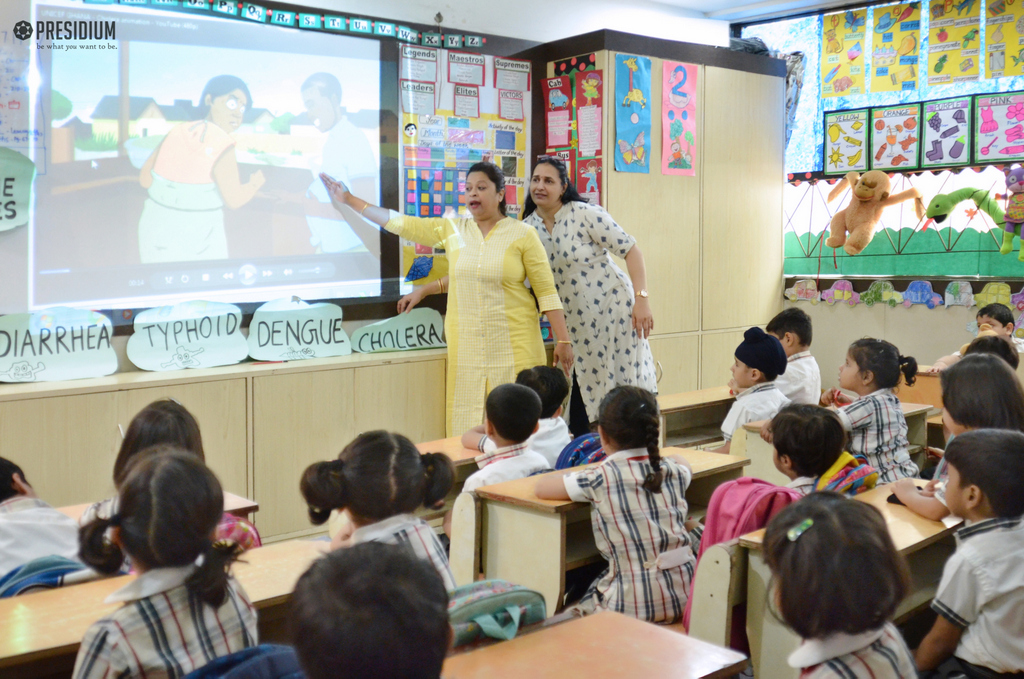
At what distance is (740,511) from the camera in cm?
212

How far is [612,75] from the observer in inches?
183

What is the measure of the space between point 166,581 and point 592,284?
3056 millimetres

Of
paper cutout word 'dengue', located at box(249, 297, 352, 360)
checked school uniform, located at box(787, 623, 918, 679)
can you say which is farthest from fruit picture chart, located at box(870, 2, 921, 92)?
checked school uniform, located at box(787, 623, 918, 679)

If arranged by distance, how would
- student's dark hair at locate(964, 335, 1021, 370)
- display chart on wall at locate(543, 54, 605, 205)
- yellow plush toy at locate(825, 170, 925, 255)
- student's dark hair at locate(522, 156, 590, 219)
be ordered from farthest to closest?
yellow plush toy at locate(825, 170, 925, 255), display chart on wall at locate(543, 54, 605, 205), student's dark hair at locate(522, 156, 590, 219), student's dark hair at locate(964, 335, 1021, 370)

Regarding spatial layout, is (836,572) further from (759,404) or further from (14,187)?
(14,187)

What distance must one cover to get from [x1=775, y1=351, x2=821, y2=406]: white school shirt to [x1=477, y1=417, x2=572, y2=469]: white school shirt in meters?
1.13

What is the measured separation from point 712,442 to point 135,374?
2551 millimetres

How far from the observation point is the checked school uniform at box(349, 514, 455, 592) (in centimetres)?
174

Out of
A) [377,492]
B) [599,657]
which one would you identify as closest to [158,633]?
[377,492]

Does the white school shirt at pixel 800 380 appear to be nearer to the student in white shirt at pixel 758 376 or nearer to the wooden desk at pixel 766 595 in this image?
the student in white shirt at pixel 758 376

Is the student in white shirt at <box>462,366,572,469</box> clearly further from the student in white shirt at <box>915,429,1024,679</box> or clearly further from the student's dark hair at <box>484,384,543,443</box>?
the student in white shirt at <box>915,429,1024,679</box>

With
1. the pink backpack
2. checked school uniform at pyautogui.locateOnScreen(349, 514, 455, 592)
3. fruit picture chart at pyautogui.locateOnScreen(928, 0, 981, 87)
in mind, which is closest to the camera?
checked school uniform at pyautogui.locateOnScreen(349, 514, 455, 592)

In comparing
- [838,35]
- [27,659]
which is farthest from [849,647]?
[838,35]

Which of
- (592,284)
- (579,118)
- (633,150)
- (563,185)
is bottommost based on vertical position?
(592,284)
